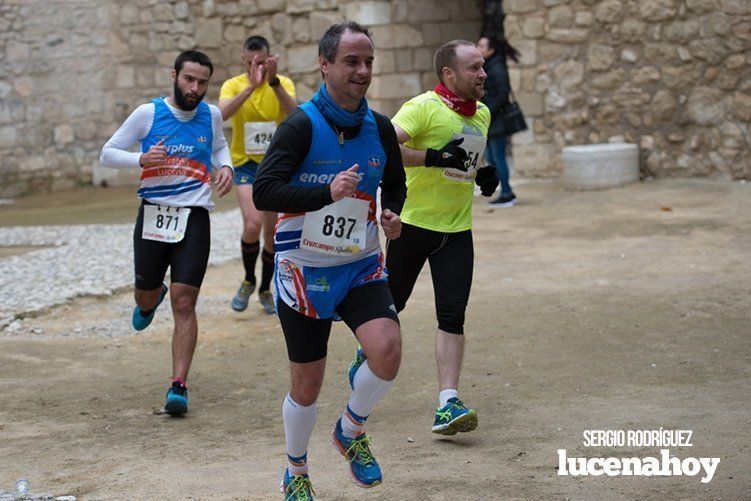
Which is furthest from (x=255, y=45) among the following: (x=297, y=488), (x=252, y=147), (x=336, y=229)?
(x=297, y=488)

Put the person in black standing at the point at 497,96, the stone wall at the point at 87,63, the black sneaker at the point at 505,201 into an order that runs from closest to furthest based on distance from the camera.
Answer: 1. the person in black standing at the point at 497,96
2. the black sneaker at the point at 505,201
3. the stone wall at the point at 87,63

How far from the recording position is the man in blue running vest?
430 cm

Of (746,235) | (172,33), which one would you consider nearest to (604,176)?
(746,235)

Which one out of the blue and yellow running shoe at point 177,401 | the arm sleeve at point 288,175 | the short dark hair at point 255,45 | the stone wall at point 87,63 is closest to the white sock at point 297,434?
the arm sleeve at point 288,175

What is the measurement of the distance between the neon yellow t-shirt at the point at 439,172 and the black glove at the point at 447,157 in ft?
0.31

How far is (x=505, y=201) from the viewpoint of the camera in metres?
12.9

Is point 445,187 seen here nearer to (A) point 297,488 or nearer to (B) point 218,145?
(B) point 218,145

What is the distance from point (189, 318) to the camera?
6.16 m

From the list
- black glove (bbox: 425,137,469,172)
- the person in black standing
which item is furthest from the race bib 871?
the person in black standing

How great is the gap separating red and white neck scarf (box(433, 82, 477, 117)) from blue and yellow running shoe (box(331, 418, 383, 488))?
71.0 inches

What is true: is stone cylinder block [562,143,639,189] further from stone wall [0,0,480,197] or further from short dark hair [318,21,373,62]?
short dark hair [318,21,373,62]

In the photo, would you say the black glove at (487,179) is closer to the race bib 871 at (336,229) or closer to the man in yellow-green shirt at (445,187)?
the man in yellow-green shirt at (445,187)

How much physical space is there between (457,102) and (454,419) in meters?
1.55

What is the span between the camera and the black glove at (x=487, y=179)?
559cm
